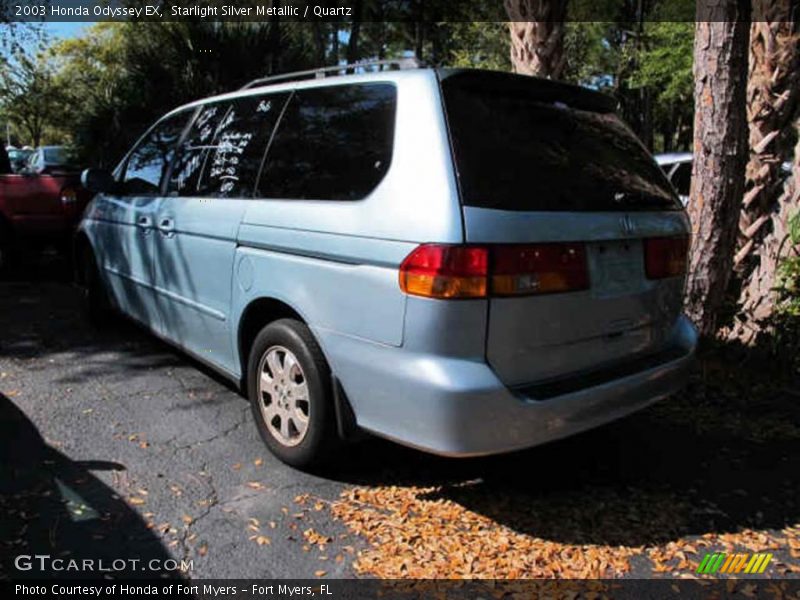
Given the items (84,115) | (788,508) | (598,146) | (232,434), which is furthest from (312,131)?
(84,115)

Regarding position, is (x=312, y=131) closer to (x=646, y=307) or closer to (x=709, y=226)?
(x=646, y=307)

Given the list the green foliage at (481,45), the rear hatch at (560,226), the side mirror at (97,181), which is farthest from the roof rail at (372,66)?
the green foliage at (481,45)

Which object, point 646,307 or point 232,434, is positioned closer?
point 646,307

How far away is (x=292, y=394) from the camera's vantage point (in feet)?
11.0

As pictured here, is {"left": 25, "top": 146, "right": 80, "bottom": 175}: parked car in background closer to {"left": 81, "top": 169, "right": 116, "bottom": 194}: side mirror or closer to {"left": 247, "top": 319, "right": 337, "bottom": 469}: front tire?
{"left": 81, "top": 169, "right": 116, "bottom": 194}: side mirror

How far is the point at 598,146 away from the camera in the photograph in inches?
129

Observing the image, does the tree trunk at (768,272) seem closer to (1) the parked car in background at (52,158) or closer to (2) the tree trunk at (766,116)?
(2) the tree trunk at (766,116)

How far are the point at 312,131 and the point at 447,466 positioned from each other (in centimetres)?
178

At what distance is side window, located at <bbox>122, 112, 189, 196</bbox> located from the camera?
4695 millimetres

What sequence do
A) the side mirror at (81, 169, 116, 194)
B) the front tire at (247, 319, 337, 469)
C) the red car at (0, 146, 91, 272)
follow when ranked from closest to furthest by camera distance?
the front tire at (247, 319, 337, 469) → the side mirror at (81, 169, 116, 194) → the red car at (0, 146, 91, 272)

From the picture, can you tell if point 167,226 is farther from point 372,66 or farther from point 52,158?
point 52,158

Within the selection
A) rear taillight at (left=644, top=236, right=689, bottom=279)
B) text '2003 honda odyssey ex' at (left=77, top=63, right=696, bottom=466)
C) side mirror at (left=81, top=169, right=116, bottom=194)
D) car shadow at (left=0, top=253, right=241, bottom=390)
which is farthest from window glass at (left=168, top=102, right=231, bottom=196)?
rear taillight at (left=644, top=236, right=689, bottom=279)

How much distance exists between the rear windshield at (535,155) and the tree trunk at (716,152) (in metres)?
1.57

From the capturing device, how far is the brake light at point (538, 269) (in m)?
2.64
